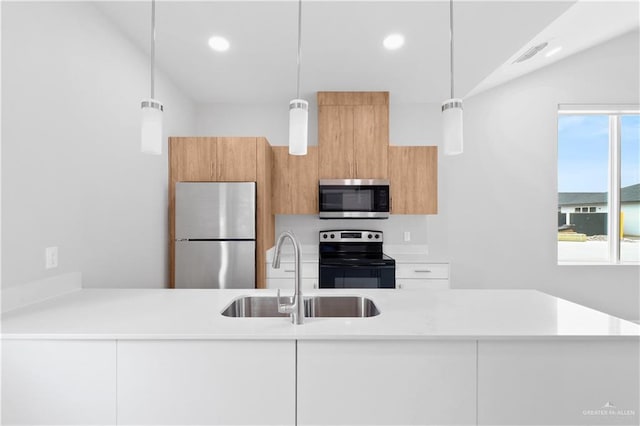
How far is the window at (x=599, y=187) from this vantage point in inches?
151

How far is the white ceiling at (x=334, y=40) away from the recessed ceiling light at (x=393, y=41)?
5 cm

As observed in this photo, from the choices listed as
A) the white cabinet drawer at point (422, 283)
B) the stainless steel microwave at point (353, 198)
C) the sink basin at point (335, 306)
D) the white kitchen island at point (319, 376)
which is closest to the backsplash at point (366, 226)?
the stainless steel microwave at point (353, 198)

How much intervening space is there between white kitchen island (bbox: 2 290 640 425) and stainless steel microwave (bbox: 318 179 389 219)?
7.13ft

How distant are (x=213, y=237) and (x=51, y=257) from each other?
3.98 ft

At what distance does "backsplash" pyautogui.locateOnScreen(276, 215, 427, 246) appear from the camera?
3.77 meters

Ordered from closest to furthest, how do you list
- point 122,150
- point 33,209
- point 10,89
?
point 10,89 < point 33,209 < point 122,150

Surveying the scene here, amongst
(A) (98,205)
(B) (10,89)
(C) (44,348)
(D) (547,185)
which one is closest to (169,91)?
(A) (98,205)

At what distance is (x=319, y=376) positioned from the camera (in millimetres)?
1199

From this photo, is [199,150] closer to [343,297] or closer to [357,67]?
[357,67]

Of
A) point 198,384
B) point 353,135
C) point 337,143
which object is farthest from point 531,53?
point 198,384

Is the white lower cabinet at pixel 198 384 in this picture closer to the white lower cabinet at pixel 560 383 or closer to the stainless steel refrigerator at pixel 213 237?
the white lower cabinet at pixel 560 383

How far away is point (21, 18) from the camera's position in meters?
1.56

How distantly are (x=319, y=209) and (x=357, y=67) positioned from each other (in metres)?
1.34

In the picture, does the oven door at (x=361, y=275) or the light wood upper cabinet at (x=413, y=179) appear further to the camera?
the light wood upper cabinet at (x=413, y=179)
